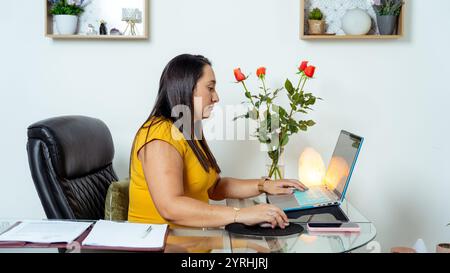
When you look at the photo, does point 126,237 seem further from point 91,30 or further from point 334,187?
point 91,30

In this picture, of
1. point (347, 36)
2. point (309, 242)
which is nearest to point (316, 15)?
point (347, 36)

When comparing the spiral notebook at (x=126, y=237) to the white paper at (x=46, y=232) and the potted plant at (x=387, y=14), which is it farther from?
the potted plant at (x=387, y=14)

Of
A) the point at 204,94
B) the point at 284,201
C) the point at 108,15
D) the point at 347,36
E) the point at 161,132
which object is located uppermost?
the point at 108,15

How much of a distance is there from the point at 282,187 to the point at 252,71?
2.88 ft

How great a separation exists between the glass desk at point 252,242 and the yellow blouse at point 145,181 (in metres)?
0.32

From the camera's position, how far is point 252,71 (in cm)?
295

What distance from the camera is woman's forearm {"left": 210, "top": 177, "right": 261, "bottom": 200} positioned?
89.5 inches

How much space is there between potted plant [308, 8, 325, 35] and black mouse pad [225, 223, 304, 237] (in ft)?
4.84

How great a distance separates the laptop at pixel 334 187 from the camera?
1.99m

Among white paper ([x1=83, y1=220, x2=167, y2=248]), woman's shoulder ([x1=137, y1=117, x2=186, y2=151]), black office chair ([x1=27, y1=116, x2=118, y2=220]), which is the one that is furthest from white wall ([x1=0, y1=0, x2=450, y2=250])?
white paper ([x1=83, y1=220, x2=167, y2=248])

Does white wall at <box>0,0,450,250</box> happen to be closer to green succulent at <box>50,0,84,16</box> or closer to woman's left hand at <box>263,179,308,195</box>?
green succulent at <box>50,0,84,16</box>

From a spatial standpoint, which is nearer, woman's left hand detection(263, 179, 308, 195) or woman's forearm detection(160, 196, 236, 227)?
woman's forearm detection(160, 196, 236, 227)

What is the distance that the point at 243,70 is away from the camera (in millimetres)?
2947
